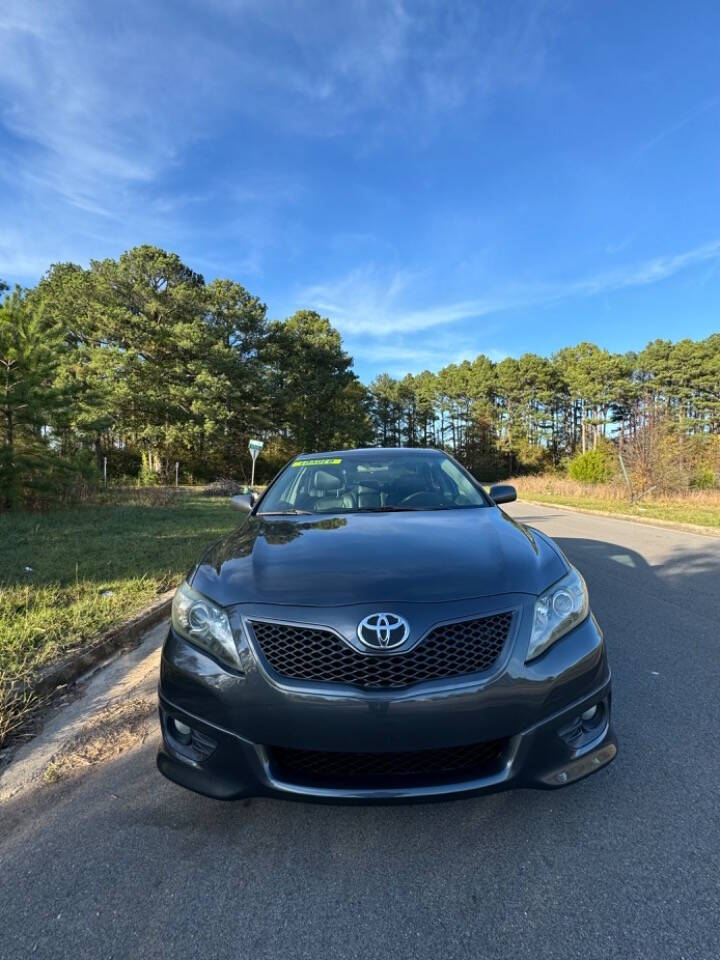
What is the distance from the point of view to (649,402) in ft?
68.2

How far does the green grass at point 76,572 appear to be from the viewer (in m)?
3.67

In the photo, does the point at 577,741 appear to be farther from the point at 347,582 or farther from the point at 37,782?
the point at 37,782

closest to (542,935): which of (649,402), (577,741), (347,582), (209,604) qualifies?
(577,741)

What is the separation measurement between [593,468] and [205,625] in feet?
108

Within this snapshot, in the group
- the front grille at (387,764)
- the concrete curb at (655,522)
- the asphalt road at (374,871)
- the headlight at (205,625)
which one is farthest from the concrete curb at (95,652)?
the concrete curb at (655,522)

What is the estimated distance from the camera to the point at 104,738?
107 inches

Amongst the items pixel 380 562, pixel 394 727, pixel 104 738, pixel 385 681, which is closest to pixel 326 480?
pixel 380 562

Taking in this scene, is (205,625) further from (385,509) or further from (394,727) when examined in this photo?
(385,509)

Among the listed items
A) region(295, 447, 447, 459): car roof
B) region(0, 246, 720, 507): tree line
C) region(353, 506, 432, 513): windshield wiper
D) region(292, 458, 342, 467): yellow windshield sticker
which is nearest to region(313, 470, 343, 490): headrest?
region(292, 458, 342, 467): yellow windshield sticker

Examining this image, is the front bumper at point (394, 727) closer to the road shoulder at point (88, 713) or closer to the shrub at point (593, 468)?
the road shoulder at point (88, 713)

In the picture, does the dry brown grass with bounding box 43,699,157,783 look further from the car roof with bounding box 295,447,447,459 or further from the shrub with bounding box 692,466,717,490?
the shrub with bounding box 692,466,717,490

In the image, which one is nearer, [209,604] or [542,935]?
[542,935]

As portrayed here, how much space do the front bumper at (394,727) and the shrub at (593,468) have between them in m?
29.1

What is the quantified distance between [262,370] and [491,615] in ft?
111
